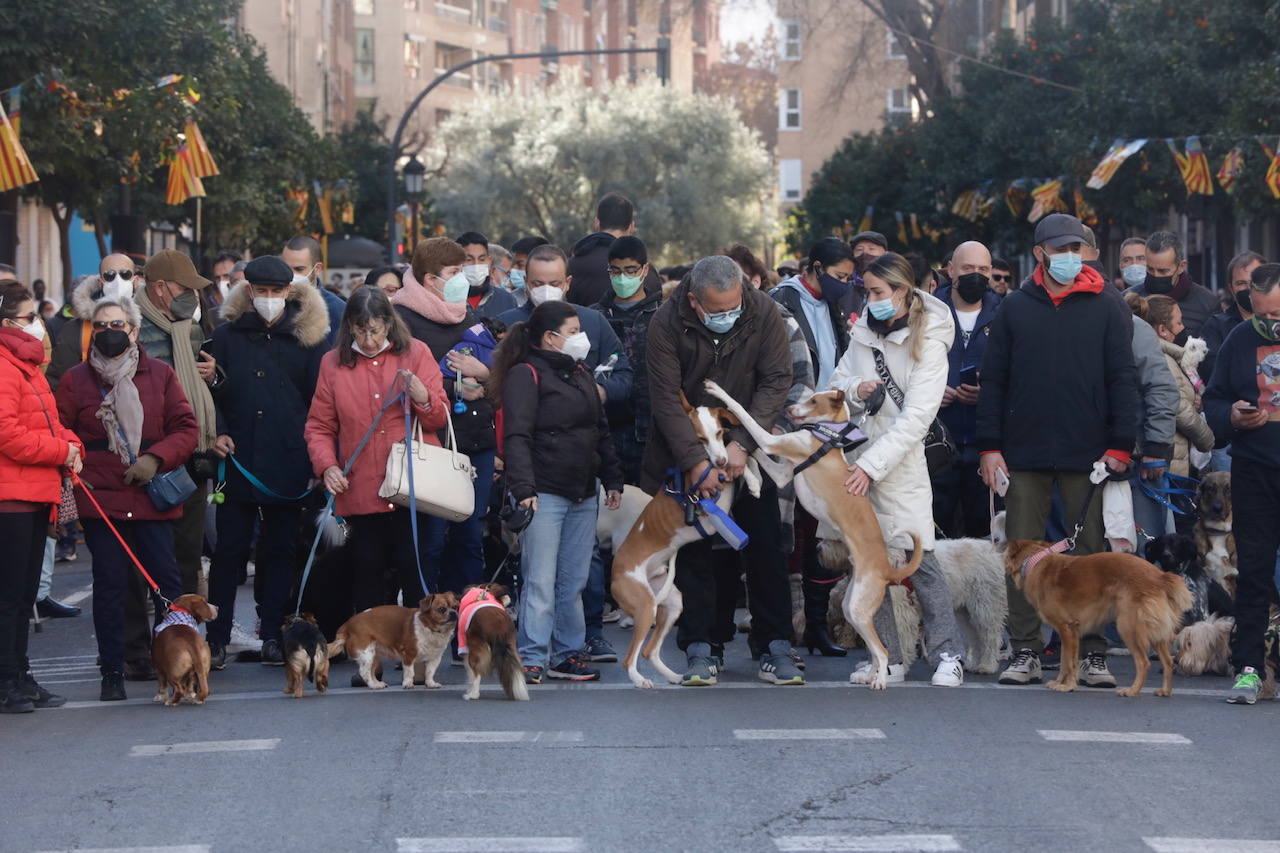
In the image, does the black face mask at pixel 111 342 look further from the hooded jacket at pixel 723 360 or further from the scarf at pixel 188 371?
the hooded jacket at pixel 723 360

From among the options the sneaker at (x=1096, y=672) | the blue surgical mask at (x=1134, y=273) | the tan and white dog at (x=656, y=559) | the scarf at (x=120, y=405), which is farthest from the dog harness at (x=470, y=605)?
the blue surgical mask at (x=1134, y=273)

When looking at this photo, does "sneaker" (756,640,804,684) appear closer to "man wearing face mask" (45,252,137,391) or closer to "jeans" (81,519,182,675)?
"jeans" (81,519,182,675)

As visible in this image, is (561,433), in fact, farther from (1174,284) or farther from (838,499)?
(1174,284)

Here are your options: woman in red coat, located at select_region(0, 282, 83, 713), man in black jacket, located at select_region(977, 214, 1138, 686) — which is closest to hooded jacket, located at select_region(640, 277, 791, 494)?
man in black jacket, located at select_region(977, 214, 1138, 686)

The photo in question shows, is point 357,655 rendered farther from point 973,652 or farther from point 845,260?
point 845,260

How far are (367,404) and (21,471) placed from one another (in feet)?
5.72

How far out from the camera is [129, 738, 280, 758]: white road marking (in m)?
8.45

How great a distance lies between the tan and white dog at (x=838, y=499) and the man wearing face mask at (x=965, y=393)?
1781 mm

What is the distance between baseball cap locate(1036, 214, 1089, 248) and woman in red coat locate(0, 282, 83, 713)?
15.8 ft

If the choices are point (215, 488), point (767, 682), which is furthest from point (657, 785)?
point (215, 488)

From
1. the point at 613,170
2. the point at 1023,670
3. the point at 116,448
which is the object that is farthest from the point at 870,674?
the point at 613,170

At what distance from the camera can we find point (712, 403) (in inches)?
392

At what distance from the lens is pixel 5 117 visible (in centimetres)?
1977

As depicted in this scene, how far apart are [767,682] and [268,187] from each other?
28012 mm
